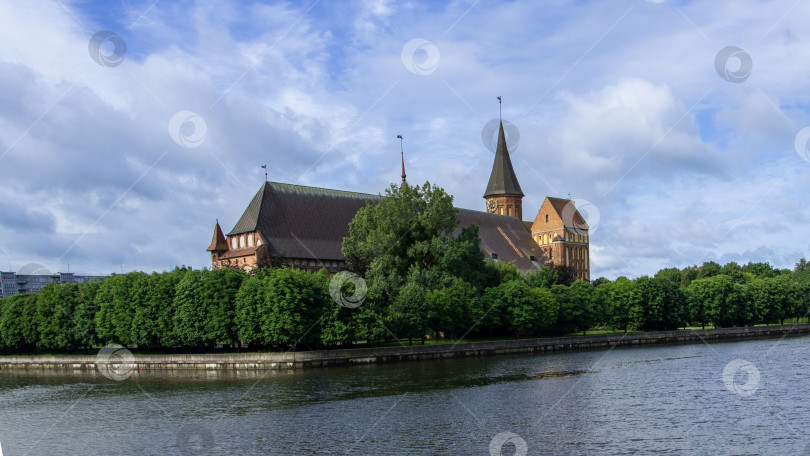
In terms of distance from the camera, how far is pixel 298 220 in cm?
8706

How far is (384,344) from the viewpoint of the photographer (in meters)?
61.3

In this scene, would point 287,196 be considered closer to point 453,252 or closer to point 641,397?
point 453,252

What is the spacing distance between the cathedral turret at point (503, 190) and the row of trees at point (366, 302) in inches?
1742

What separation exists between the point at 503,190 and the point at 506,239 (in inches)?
608

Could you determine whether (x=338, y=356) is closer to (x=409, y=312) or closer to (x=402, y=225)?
(x=409, y=312)

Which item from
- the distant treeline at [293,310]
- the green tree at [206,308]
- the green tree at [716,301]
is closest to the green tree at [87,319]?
the distant treeline at [293,310]

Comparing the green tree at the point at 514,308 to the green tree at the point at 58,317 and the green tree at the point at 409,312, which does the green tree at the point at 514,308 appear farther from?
the green tree at the point at 58,317

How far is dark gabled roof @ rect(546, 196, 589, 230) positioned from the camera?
11900 cm

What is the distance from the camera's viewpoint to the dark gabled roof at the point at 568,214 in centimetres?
11900

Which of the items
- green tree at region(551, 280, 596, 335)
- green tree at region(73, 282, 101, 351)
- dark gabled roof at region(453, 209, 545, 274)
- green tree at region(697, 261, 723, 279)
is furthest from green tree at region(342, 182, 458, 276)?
green tree at region(697, 261, 723, 279)

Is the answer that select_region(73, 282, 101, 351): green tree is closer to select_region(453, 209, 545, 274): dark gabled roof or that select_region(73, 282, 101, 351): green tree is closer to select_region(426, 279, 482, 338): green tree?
select_region(426, 279, 482, 338): green tree

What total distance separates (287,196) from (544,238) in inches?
1932

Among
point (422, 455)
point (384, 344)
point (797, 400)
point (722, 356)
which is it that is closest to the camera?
point (422, 455)

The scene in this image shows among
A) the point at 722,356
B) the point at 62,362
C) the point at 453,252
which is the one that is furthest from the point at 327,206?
the point at 722,356
